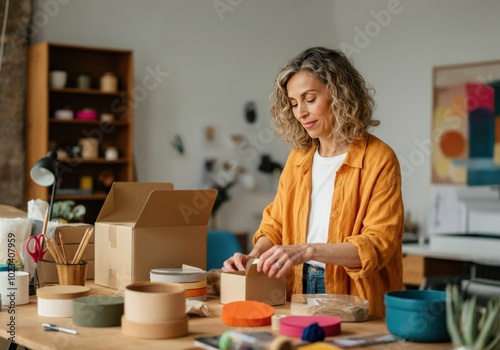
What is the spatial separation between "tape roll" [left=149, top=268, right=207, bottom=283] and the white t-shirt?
0.45 meters

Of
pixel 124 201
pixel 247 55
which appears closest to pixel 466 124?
pixel 247 55

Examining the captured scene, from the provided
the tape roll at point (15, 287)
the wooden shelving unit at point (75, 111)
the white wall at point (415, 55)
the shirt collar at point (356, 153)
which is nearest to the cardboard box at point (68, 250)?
the tape roll at point (15, 287)

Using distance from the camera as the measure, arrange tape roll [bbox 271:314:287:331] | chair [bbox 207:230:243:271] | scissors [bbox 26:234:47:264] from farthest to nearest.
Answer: chair [bbox 207:230:243:271], scissors [bbox 26:234:47:264], tape roll [bbox 271:314:287:331]

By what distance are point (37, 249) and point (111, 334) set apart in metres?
0.76

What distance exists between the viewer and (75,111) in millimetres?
5969

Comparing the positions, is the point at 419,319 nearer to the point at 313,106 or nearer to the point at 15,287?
the point at 313,106

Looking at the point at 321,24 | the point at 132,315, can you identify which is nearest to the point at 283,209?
the point at 132,315

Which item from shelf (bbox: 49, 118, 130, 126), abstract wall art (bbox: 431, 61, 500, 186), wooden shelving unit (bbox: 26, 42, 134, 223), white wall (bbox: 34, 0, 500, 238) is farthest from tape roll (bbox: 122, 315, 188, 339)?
abstract wall art (bbox: 431, 61, 500, 186)

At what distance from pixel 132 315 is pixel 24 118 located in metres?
4.29

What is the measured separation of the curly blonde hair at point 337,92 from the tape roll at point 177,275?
0.72 meters

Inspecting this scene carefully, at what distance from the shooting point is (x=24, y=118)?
5.83 m

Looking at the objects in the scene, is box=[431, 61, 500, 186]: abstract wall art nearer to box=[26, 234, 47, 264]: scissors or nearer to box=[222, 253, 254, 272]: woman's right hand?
box=[222, 253, 254, 272]: woman's right hand

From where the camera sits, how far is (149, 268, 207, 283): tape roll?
7.51ft

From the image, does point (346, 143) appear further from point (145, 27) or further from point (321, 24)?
point (321, 24)
